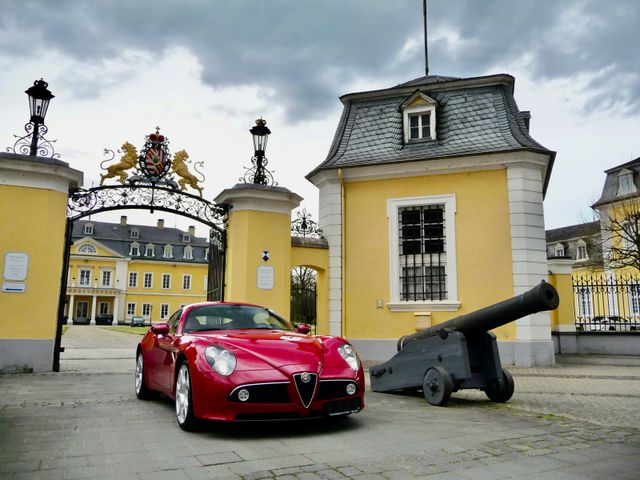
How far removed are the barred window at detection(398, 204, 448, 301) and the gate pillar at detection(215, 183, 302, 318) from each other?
3235 mm

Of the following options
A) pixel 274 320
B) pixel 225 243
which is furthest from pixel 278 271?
pixel 274 320

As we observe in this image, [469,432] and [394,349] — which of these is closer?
[469,432]

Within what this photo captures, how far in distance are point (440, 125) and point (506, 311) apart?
362 inches

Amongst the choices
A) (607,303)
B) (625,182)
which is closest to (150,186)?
(607,303)

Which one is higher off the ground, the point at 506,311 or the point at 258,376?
the point at 506,311

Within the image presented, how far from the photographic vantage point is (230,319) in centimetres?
621

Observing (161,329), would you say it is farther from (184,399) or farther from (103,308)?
(103,308)

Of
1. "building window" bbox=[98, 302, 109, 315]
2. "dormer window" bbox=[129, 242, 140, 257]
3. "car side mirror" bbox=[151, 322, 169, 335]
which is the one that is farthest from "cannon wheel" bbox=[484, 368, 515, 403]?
"dormer window" bbox=[129, 242, 140, 257]

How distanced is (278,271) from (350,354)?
668 cm

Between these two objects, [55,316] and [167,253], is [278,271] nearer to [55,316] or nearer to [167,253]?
[55,316]

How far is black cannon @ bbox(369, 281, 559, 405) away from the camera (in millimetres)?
6582

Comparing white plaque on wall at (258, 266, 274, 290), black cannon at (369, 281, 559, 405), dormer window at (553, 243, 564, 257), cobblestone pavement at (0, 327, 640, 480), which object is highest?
dormer window at (553, 243, 564, 257)

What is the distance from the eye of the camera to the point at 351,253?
13828 millimetres

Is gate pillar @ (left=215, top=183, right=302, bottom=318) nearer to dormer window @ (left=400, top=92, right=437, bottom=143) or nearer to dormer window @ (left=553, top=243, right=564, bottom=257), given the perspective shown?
dormer window @ (left=400, top=92, right=437, bottom=143)
